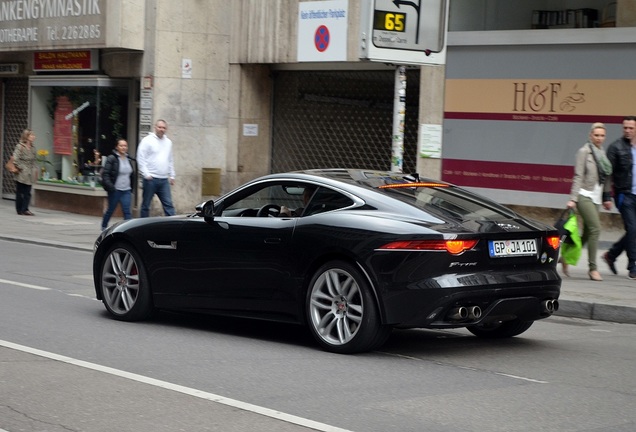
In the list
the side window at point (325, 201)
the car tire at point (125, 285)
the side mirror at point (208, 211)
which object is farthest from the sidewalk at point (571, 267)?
the car tire at point (125, 285)

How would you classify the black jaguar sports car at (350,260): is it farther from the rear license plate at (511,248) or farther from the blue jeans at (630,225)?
the blue jeans at (630,225)

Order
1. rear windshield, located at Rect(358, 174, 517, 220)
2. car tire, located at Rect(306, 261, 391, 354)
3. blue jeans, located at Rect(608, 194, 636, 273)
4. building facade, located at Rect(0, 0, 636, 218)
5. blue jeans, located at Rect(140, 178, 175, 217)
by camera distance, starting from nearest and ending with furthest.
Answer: car tire, located at Rect(306, 261, 391, 354) → rear windshield, located at Rect(358, 174, 517, 220) → blue jeans, located at Rect(608, 194, 636, 273) → building facade, located at Rect(0, 0, 636, 218) → blue jeans, located at Rect(140, 178, 175, 217)

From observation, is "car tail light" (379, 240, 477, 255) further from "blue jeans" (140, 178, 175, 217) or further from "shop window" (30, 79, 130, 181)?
"shop window" (30, 79, 130, 181)

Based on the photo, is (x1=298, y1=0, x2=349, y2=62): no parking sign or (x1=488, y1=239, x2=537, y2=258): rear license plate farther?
(x1=298, y1=0, x2=349, y2=62): no parking sign

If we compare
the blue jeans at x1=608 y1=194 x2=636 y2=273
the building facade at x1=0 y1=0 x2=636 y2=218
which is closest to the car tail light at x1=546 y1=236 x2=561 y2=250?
the blue jeans at x1=608 y1=194 x2=636 y2=273

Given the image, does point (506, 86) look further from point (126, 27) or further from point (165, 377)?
point (165, 377)

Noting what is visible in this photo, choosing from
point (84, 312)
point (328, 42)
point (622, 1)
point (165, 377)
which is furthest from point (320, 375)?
point (328, 42)

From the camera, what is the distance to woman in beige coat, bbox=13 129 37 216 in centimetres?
2347

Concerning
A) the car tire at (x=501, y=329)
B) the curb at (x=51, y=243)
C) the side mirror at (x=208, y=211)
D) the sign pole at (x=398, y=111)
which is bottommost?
the curb at (x=51, y=243)

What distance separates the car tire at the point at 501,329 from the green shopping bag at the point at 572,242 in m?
3.78

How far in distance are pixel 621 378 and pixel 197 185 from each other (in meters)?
→ 15.4

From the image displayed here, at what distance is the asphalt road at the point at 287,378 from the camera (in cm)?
627

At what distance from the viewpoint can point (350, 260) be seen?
27.2ft

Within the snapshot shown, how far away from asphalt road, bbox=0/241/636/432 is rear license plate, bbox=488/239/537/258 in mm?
796
